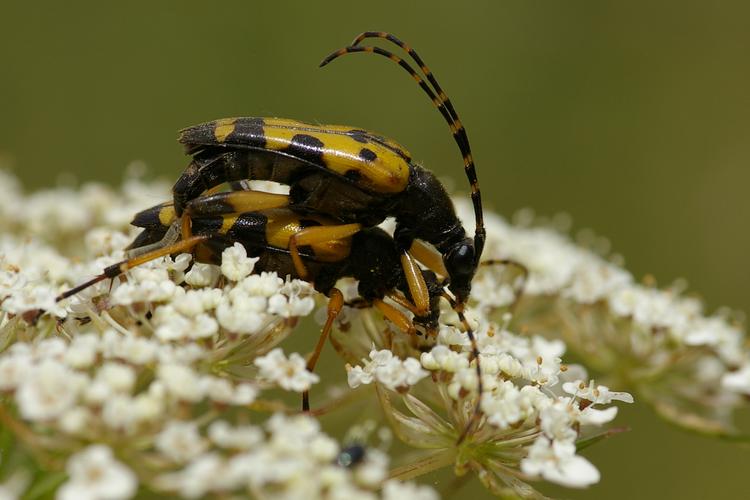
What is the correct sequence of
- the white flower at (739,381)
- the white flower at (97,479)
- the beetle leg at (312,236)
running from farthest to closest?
the white flower at (739,381) → the beetle leg at (312,236) → the white flower at (97,479)

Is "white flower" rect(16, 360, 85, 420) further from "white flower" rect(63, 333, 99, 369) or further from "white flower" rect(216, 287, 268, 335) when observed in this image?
"white flower" rect(216, 287, 268, 335)

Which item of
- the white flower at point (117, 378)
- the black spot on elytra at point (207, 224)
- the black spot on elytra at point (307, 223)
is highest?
the black spot on elytra at point (307, 223)

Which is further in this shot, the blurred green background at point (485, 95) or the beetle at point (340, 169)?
the blurred green background at point (485, 95)

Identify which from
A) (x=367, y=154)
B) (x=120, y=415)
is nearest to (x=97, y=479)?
(x=120, y=415)

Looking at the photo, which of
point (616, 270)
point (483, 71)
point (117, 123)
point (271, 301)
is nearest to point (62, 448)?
point (271, 301)

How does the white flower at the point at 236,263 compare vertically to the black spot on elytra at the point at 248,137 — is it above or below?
below

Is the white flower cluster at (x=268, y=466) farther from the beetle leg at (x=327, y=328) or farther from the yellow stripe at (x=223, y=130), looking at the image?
the yellow stripe at (x=223, y=130)

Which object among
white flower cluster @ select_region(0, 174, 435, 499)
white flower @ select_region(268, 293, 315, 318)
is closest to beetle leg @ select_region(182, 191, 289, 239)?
white flower cluster @ select_region(0, 174, 435, 499)

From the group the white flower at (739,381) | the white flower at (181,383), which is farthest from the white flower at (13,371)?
the white flower at (739,381)
